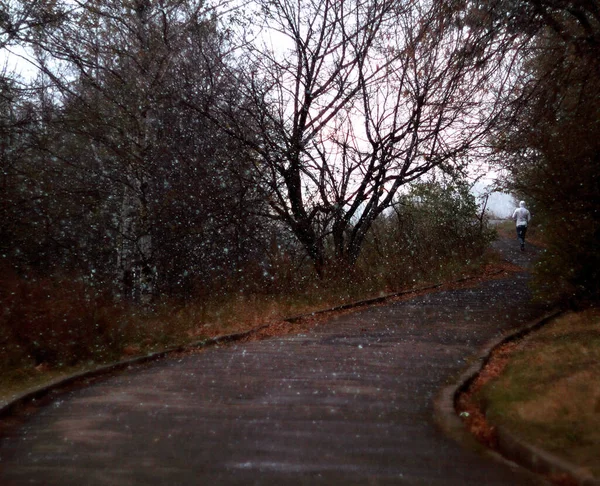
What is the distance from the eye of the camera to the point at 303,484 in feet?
15.6

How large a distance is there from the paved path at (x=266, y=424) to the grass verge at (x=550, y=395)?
44 cm

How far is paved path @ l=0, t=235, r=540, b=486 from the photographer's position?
5035 mm

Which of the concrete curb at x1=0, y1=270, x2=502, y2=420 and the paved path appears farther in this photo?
the concrete curb at x1=0, y1=270, x2=502, y2=420

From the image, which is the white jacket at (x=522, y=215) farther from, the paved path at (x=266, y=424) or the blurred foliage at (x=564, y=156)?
the paved path at (x=266, y=424)

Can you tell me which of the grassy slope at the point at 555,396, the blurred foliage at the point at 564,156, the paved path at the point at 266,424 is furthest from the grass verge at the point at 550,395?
the blurred foliage at the point at 564,156

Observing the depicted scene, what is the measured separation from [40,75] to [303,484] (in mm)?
18245

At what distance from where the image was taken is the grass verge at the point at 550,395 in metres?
5.35

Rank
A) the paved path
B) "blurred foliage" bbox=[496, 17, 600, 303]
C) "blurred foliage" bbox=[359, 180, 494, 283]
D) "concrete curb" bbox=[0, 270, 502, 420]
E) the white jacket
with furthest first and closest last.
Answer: the white jacket, "blurred foliage" bbox=[359, 180, 494, 283], "blurred foliage" bbox=[496, 17, 600, 303], "concrete curb" bbox=[0, 270, 502, 420], the paved path

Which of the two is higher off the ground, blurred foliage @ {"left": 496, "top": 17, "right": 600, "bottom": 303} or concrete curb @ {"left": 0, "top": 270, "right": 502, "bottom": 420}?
blurred foliage @ {"left": 496, "top": 17, "right": 600, "bottom": 303}

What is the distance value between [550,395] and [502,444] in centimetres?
135

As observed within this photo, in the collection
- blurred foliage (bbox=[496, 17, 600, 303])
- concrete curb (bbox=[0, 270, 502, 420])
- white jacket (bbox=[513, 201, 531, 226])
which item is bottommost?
concrete curb (bbox=[0, 270, 502, 420])

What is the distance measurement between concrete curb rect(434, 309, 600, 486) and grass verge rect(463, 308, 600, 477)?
78 millimetres

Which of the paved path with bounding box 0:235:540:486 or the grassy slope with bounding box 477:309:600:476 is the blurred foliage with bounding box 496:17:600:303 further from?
the paved path with bounding box 0:235:540:486

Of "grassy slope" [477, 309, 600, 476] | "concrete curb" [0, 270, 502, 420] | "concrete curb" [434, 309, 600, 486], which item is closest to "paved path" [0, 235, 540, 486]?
"concrete curb" [434, 309, 600, 486]
